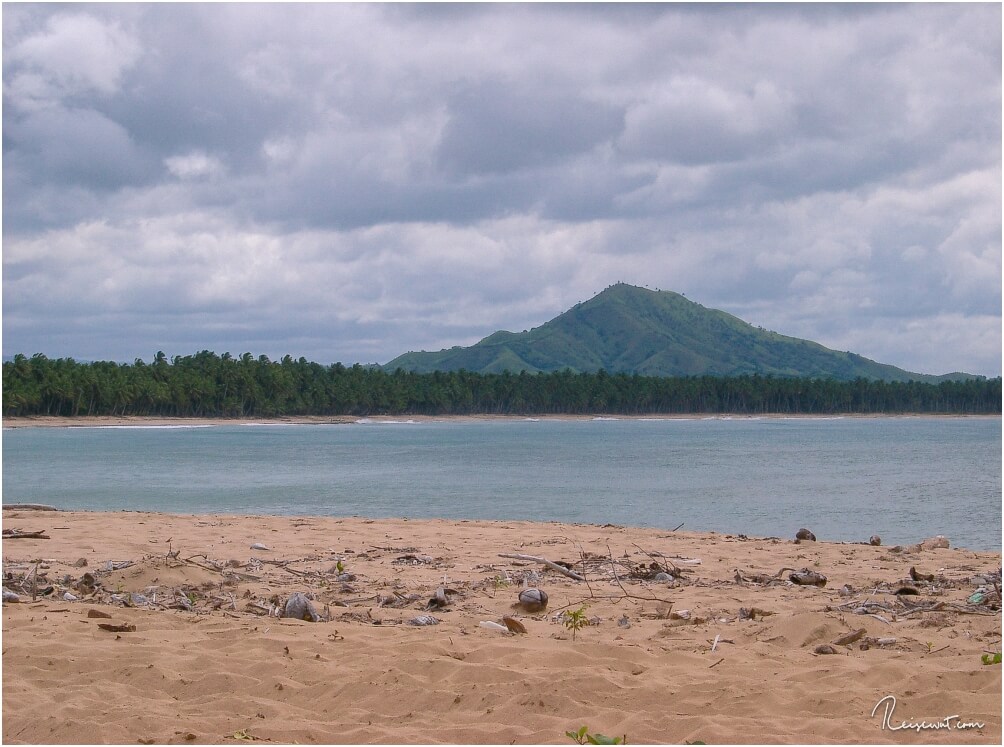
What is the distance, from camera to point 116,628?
331 inches

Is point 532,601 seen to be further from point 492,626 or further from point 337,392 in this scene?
point 337,392

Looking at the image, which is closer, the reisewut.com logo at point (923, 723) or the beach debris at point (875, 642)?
the reisewut.com logo at point (923, 723)

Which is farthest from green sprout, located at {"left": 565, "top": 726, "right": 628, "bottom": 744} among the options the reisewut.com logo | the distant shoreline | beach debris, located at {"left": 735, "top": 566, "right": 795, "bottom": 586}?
the distant shoreline

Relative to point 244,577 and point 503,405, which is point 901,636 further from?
point 503,405

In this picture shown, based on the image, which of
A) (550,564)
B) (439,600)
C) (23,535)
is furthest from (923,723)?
(23,535)

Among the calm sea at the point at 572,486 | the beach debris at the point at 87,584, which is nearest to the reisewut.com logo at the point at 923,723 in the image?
the beach debris at the point at 87,584

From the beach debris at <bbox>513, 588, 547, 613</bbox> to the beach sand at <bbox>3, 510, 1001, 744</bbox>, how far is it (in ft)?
0.58

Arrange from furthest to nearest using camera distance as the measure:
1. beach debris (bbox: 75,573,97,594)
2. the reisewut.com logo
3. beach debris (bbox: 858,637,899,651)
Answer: beach debris (bbox: 75,573,97,594), beach debris (bbox: 858,637,899,651), the reisewut.com logo

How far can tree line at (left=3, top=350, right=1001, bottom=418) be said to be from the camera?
12431 cm

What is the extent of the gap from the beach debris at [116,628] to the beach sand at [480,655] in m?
0.10

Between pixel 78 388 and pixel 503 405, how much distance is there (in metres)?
84.4

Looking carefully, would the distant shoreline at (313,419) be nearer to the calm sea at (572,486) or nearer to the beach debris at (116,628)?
the calm sea at (572,486)

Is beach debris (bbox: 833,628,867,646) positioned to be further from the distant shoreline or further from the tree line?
the tree line

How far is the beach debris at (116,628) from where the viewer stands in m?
8.38
